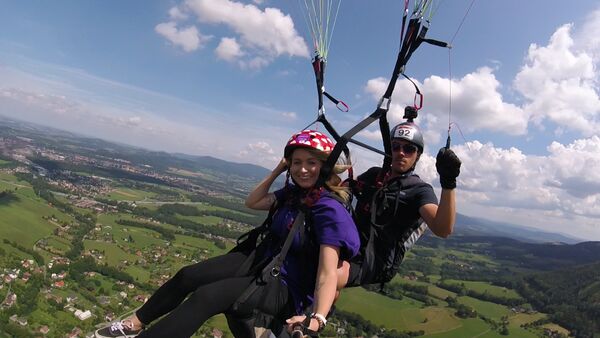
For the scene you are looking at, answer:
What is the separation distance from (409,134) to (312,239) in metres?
1.56

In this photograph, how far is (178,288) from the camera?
3.03 m

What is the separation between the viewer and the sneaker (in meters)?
2.86

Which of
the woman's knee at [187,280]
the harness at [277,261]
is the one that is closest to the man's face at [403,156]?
the harness at [277,261]

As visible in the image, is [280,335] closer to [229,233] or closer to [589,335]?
[589,335]

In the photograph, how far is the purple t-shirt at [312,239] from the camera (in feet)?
9.09

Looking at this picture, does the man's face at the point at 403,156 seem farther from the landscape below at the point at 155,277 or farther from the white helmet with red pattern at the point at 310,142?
the landscape below at the point at 155,277

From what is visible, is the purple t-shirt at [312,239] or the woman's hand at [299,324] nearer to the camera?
the woman's hand at [299,324]

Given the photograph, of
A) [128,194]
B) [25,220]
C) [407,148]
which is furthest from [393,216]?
[128,194]

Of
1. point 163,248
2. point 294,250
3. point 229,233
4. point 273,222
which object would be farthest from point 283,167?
point 229,233

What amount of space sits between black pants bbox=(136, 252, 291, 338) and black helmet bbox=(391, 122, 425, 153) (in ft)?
6.00

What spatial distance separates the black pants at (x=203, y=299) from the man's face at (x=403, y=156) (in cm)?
163

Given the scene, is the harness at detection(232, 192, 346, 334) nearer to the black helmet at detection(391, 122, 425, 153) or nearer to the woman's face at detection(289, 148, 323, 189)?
the woman's face at detection(289, 148, 323, 189)

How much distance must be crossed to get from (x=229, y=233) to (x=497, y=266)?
7880 cm

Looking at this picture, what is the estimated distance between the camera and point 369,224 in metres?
3.61
